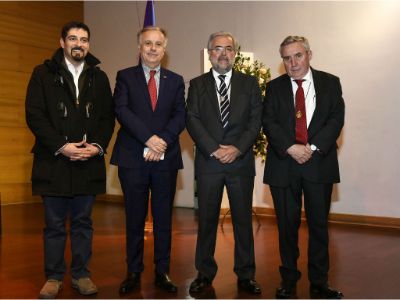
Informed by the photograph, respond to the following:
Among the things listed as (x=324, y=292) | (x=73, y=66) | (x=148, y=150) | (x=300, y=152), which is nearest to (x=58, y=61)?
(x=73, y=66)

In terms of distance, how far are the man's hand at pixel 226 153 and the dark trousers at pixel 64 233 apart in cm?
88

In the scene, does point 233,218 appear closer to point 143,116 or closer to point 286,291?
point 286,291

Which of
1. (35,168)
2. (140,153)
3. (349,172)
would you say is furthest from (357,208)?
(35,168)

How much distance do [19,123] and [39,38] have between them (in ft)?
5.19

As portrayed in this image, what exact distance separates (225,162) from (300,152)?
1.57ft

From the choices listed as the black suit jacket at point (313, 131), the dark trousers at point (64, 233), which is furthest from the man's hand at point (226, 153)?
the dark trousers at point (64, 233)

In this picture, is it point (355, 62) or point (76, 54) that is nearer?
point (76, 54)

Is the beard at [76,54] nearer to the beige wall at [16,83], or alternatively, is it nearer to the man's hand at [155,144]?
the man's hand at [155,144]

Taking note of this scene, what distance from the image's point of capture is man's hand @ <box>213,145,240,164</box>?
3043 millimetres

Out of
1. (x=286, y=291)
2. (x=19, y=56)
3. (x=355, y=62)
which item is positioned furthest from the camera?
(x=19, y=56)

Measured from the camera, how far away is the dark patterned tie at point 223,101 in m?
3.16

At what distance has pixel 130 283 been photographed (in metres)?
3.14

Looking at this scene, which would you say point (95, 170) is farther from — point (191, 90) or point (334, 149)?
point (334, 149)

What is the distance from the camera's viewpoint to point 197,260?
3.17 meters
